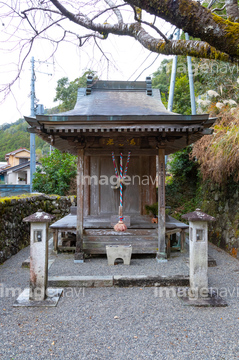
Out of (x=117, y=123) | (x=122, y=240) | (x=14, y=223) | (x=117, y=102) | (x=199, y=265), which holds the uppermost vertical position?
(x=117, y=102)

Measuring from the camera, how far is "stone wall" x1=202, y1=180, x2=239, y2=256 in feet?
23.5

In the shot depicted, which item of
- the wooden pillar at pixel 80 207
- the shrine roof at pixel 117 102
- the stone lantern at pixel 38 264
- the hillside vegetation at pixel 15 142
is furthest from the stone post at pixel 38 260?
the hillside vegetation at pixel 15 142

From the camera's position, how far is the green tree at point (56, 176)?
13.2m

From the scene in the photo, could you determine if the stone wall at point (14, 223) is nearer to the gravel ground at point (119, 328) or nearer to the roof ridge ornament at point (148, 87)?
the gravel ground at point (119, 328)

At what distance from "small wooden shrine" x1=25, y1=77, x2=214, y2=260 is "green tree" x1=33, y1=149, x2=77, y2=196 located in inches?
235

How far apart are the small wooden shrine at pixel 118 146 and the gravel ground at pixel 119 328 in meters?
1.86

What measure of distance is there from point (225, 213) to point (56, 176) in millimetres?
8953

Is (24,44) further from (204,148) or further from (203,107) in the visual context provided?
(203,107)

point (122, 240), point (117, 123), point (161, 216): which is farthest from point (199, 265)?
point (117, 123)

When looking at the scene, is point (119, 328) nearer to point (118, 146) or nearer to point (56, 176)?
point (118, 146)

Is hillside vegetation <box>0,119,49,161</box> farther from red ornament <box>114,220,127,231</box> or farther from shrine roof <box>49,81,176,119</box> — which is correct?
red ornament <box>114,220,127,231</box>

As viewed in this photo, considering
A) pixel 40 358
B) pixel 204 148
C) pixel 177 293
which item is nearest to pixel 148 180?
pixel 204 148

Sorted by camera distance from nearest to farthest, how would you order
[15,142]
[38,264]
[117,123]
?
[38,264] → [117,123] → [15,142]

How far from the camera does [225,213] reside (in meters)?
7.99
